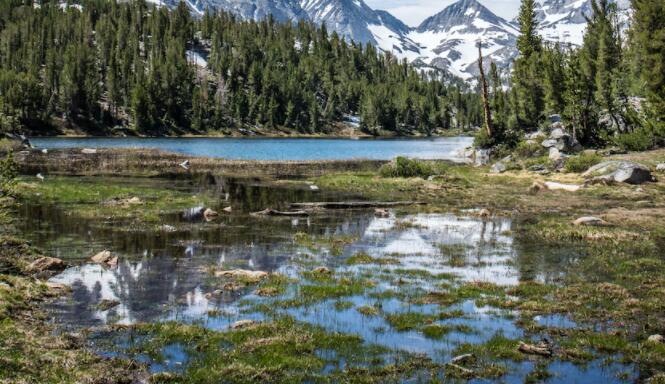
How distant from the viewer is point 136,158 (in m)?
91.0

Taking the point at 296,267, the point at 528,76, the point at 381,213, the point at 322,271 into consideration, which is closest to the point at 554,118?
the point at 528,76

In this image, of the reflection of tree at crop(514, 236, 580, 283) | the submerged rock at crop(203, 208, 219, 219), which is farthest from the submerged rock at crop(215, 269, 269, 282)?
the submerged rock at crop(203, 208, 219, 219)

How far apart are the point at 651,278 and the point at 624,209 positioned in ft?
64.8

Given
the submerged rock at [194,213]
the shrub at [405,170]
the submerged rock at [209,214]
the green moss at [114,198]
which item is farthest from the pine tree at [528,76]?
the submerged rock at [209,214]

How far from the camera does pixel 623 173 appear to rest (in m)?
54.3

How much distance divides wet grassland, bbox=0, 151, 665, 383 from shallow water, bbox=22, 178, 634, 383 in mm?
95

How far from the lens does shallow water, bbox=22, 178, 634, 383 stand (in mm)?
17734

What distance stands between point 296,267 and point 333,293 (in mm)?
4599

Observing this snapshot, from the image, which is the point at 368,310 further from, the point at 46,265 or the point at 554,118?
the point at 554,118

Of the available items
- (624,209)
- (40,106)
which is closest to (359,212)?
(624,209)

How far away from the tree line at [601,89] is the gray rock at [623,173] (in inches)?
607

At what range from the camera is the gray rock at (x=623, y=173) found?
5350 cm

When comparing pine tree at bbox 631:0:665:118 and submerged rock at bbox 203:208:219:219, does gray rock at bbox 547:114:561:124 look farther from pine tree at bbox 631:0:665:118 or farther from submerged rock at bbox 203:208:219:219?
submerged rock at bbox 203:208:219:219

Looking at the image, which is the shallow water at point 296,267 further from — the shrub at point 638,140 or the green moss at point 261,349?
the shrub at point 638,140
